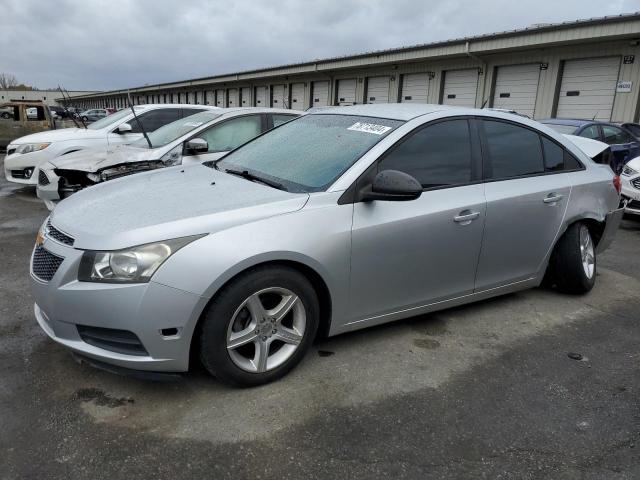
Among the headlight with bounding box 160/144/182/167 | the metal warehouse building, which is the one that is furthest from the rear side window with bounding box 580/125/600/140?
the headlight with bounding box 160/144/182/167

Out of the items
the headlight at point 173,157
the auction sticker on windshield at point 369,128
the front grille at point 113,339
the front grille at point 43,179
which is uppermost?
the auction sticker on windshield at point 369,128

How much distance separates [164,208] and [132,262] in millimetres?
438

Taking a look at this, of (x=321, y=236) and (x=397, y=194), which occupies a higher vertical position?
(x=397, y=194)

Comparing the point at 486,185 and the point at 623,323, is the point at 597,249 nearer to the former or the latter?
the point at 623,323

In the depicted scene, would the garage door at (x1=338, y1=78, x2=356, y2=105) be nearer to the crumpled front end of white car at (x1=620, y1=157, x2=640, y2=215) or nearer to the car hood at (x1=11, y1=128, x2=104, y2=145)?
the car hood at (x1=11, y1=128, x2=104, y2=145)

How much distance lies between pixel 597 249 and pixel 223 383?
3627 millimetres

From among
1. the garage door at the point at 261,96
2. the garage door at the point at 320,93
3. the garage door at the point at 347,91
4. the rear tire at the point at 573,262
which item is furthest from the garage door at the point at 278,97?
the rear tire at the point at 573,262

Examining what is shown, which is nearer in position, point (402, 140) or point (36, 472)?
point (36, 472)

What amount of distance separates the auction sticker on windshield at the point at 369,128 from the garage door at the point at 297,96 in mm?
25501

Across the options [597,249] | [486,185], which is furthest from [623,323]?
[486,185]

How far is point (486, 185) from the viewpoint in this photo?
3680mm

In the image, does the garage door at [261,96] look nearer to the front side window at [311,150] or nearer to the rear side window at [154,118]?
the rear side window at [154,118]

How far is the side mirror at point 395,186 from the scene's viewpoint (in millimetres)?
2943

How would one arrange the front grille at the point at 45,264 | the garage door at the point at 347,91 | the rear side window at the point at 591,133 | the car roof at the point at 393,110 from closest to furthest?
the front grille at the point at 45,264 → the car roof at the point at 393,110 → the rear side window at the point at 591,133 → the garage door at the point at 347,91
